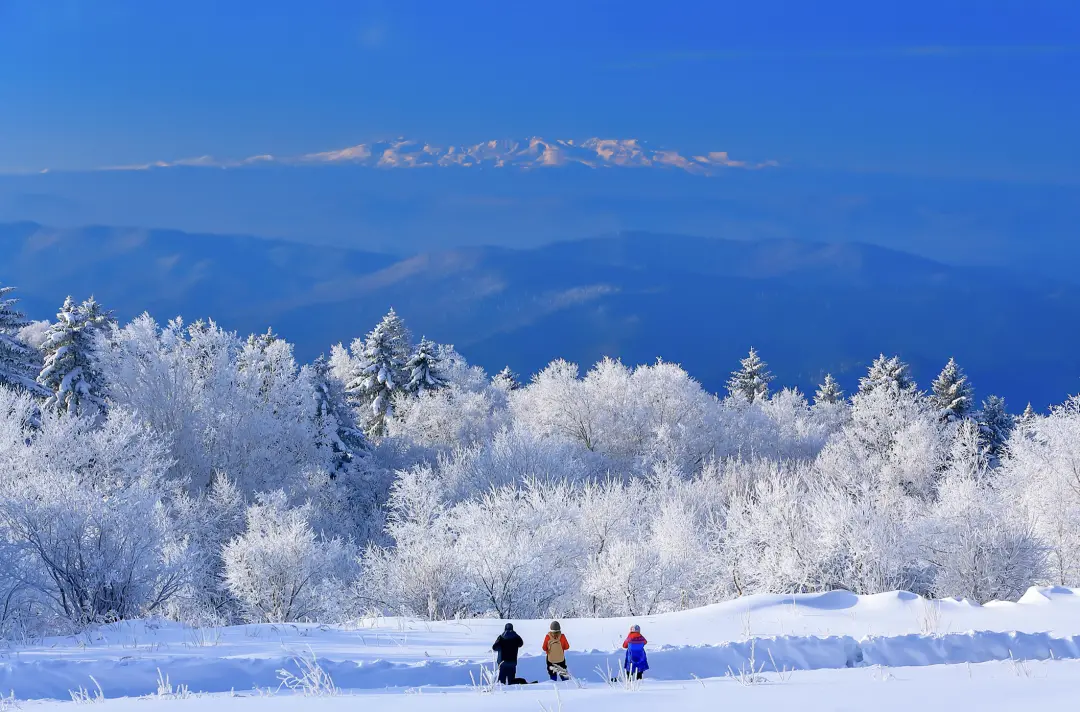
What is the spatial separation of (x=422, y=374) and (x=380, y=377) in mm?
2366

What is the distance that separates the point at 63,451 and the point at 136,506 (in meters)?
10.8

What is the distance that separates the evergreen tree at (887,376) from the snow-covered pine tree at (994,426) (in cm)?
437

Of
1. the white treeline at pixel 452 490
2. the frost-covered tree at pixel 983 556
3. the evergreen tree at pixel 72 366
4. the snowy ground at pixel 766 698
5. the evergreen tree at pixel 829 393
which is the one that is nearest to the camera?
the snowy ground at pixel 766 698

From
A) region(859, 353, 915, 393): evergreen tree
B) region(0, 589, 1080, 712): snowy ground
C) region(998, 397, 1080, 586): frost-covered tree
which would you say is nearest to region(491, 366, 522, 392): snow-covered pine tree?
region(859, 353, 915, 393): evergreen tree

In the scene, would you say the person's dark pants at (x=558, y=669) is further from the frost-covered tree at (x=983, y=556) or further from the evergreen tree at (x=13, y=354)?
the evergreen tree at (x=13, y=354)

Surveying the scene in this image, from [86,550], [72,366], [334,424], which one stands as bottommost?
[86,550]

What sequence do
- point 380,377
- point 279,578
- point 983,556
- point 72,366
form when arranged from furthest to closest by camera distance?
1. point 380,377
2. point 72,366
3. point 279,578
4. point 983,556

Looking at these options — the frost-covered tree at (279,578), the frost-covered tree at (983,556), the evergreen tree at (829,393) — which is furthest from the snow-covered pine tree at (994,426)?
the frost-covered tree at (279,578)

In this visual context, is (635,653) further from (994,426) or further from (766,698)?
(994,426)

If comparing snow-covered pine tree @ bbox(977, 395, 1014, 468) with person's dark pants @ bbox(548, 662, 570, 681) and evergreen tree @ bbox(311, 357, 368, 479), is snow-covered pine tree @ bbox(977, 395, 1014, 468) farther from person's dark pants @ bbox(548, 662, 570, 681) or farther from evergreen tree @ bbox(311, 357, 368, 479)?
person's dark pants @ bbox(548, 662, 570, 681)

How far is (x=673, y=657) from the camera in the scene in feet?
33.1

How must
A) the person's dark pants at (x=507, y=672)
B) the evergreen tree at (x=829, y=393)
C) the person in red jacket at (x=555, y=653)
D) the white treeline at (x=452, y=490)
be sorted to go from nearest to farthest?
the person in red jacket at (x=555, y=653)
the person's dark pants at (x=507, y=672)
the white treeline at (x=452, y=490)
the evergreen tree at (x=829, y=393)

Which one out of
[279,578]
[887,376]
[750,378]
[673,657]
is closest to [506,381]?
[750,378]

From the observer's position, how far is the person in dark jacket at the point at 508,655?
9414 mm
